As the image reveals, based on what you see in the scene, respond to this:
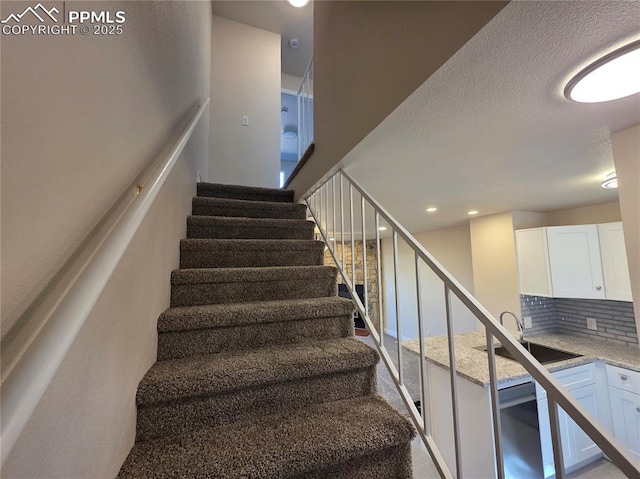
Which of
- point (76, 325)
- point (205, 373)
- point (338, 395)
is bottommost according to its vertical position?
point (338, 395)

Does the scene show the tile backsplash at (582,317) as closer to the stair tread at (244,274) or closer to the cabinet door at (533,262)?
the cabinet door at (533,262)

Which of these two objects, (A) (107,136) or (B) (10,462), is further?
(A) (107,136)

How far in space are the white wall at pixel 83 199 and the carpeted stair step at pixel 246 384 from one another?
75 mm

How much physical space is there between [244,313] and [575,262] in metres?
3.17

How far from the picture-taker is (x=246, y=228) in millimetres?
1899

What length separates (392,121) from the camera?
109 cm

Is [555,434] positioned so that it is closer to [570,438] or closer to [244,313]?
[244,313]

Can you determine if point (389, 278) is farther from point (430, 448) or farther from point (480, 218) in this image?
point (430, 448)

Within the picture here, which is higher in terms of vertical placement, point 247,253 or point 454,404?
point 247,253

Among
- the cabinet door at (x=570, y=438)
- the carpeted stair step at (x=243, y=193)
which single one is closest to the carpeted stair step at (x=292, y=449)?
the cabinet door at (x=570, y=438)

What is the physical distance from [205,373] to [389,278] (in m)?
5.40

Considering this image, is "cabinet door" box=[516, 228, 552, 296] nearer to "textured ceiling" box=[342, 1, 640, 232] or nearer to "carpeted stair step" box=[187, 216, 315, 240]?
"textured ceiling" box=[342, 1, 640, 232]

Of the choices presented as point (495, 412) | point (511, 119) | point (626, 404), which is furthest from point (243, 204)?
point (626, 404)

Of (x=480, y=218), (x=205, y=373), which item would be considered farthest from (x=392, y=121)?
(x=480, y=218)
